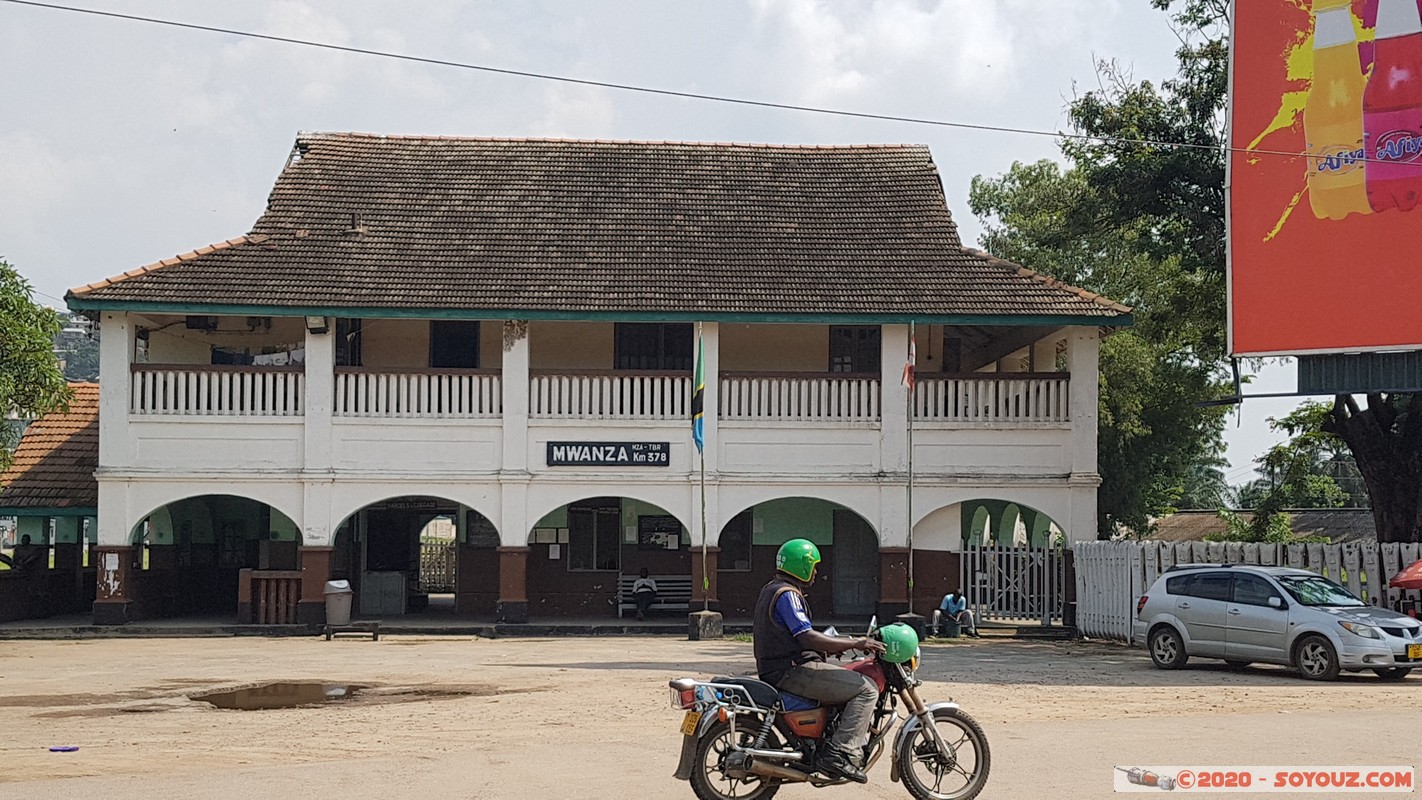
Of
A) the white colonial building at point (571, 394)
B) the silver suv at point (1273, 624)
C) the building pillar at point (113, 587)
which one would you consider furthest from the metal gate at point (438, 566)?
the silver suv at point (1273, 624)

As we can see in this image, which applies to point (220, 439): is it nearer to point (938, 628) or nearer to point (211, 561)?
point (211, 561)

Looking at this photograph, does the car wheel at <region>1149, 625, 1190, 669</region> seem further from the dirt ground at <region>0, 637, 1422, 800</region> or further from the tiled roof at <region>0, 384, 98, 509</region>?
the tiled roof at <region>0, 384, 98, 509</region>

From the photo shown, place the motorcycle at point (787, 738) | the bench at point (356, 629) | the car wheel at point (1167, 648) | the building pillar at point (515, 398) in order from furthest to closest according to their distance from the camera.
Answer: the building pillar at point (515, 398) → the bench at point (356, 629) → the car wheel at point (1167, 648) → the motorcycle at point (787, 738)

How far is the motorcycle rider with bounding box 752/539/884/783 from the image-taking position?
9.55 metres

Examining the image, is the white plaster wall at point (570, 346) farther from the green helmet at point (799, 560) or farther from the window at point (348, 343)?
the green helmet at point (799, 560)

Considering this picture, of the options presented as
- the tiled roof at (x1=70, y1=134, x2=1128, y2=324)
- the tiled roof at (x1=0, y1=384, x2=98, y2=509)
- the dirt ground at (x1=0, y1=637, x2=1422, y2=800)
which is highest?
the tiled roof at (x1=70, y1=134, x2=1128, y2=324)

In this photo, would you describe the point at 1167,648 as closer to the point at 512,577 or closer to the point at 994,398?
the point at 994,398

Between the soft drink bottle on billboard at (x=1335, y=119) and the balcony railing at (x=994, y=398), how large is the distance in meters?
Answer: 5.83

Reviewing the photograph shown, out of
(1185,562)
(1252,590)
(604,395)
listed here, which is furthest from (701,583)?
(1252,590)

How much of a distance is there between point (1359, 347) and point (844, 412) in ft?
27.8

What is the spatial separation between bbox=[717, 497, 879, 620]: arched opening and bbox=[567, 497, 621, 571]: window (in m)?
2.04

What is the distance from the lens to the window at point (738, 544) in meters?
30.2

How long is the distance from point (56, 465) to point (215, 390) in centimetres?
428

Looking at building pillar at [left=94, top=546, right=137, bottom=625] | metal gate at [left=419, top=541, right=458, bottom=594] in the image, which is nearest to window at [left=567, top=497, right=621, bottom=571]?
building pillar at [left=94, top=546, right=137, bottom=625]
